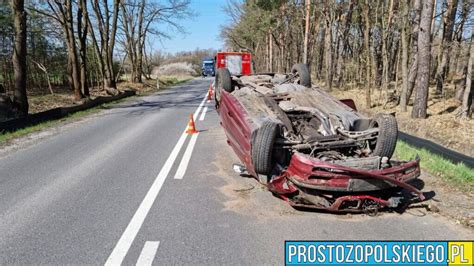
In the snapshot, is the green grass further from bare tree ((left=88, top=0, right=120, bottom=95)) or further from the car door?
bare tree ((left=88, top=0, right=120, bottom=95))

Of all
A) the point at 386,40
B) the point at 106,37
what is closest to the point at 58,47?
the point at 106,37

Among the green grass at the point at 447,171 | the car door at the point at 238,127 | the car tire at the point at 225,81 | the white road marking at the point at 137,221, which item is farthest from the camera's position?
the car tire at the point at 225,81

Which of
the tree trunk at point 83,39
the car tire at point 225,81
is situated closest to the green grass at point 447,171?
the car tire at point 225,81

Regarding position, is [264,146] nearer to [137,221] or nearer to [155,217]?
[155,217]

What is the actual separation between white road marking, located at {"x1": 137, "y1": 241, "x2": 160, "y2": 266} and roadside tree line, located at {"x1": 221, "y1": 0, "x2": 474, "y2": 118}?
979 cm

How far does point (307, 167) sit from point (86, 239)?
2470mm

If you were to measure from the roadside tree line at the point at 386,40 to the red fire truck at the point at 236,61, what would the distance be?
4182mm

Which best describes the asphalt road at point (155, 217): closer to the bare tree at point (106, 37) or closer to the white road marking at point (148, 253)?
the white road marking at point (148, 253)

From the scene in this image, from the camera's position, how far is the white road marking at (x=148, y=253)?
315cm

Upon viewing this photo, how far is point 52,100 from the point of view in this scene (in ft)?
59.6

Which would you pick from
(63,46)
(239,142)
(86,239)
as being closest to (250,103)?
(239,142)

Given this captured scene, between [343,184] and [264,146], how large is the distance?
1082 millimetres

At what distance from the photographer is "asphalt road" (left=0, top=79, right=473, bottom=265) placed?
11.0 ft

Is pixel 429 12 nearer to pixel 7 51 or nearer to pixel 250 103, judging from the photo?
pixel 250 103
